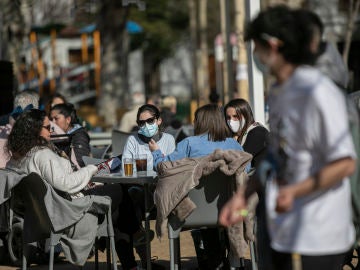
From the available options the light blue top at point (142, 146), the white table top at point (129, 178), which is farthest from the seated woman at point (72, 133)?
the white table top at point (129, 178)

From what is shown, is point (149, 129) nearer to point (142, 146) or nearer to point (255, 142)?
point (142, 146)

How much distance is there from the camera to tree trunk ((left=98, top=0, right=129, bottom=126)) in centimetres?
2950

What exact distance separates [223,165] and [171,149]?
2.00 m

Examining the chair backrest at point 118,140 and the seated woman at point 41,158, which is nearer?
the seated woman at point 41,158

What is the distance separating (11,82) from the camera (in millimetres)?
15062

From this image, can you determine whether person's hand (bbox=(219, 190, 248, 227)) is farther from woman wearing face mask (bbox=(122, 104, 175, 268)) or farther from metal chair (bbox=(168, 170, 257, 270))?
woman wearing face mask (bbox=(122, 104, 175, 268))

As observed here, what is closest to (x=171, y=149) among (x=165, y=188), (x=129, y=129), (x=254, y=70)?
(x=165, y=188)

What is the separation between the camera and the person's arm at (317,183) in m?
3.79

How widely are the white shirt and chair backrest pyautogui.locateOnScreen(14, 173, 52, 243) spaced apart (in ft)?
11.8

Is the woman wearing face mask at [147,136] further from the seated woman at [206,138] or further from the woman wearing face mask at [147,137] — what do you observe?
the seated woman at [206,138]

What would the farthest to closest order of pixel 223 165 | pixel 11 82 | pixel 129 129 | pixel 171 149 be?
pixel 129 129
pixel 11 82
pixel 171 149
pixel 223 165

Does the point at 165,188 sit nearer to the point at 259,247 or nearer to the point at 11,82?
Answer: the point at 259,247

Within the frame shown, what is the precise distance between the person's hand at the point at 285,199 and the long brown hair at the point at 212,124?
393cm

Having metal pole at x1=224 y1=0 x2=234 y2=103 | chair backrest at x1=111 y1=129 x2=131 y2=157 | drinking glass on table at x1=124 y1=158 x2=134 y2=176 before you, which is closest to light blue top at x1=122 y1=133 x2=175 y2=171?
drinking glass on table at x1=124 y1=158 x2=134 y2=176
